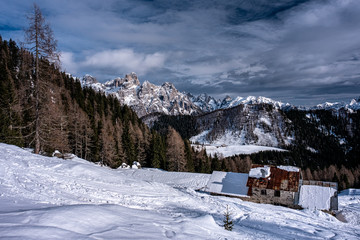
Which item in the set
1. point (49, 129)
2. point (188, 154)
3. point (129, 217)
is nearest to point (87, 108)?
point (188, 154)

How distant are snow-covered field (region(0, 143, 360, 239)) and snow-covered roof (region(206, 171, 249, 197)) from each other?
15604 mm

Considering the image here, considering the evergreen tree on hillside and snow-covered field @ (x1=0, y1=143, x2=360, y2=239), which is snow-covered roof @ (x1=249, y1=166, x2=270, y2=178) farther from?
the evergreen tree on hillside

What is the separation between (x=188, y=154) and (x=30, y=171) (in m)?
58.2

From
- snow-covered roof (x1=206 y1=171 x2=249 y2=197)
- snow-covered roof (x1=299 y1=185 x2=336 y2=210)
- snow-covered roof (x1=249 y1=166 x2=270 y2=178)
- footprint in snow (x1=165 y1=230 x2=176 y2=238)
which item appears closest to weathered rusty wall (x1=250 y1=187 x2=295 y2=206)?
snow-covered roof (x1=206 y1=171 x2=249 y2=197)

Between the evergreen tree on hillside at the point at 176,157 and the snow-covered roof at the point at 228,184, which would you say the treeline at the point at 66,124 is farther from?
the snow-covered roof at the point at 228,184

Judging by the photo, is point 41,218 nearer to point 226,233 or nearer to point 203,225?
point 203,225

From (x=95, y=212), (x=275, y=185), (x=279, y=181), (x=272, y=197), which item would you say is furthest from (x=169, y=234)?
(x=279, y=181)

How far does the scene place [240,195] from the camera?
122 ft

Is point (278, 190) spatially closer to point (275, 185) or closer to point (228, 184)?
point (275, 185)

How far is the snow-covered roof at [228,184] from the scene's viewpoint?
38.2 m

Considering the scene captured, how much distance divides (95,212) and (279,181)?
116 ft

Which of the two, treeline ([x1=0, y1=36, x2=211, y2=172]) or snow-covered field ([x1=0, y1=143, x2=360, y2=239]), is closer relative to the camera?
snow-covered field ([x1=0, y1=143, x2=360, y2=239])

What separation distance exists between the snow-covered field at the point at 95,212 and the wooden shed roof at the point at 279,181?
1263 cm

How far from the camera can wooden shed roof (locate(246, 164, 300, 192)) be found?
116 feet
